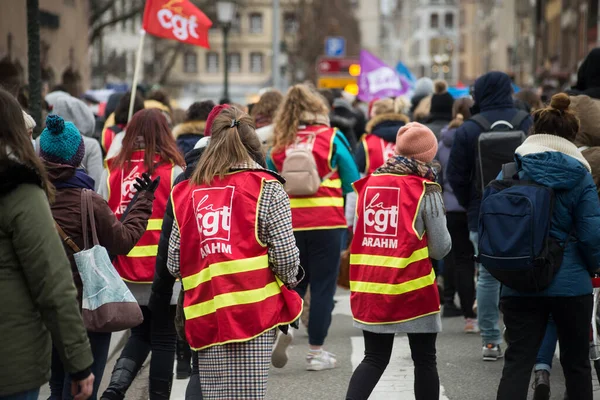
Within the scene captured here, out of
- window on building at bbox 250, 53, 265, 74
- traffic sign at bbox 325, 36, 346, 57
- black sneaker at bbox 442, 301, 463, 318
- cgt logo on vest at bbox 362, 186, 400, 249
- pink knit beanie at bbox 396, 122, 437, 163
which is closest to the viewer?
cgt logo on vest at bbox 362, 186, 400, 249

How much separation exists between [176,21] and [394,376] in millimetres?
4958

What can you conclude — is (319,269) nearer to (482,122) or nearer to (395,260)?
(482,122)

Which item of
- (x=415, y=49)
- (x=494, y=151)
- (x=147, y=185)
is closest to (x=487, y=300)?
(x=494, y=151)

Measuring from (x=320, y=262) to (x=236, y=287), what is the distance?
3.23 metres

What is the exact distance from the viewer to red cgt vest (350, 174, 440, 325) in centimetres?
604

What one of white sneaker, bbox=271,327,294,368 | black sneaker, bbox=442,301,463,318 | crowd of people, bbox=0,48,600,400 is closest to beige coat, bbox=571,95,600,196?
crowd of people, bbox=0,48,600,400

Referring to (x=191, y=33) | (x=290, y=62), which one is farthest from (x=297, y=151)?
(x=290, y=62)

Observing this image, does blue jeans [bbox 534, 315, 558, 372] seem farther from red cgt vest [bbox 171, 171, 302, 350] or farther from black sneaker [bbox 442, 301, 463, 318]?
black sneaker [bbox 442, 301, 463, 318]

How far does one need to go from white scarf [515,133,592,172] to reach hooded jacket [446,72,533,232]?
7.50 feet

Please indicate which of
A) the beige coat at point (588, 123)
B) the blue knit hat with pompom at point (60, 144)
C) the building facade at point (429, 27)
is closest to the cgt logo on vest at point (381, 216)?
the beige coat at point (588, 123)

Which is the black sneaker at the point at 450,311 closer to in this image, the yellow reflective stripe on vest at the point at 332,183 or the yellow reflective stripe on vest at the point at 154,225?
the yellow reflective stripe on vest at the point at 332,183

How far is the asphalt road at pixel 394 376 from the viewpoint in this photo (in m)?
7.48

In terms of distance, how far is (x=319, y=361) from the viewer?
8273 millimetres

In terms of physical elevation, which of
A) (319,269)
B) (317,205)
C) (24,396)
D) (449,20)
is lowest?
(319,269)
